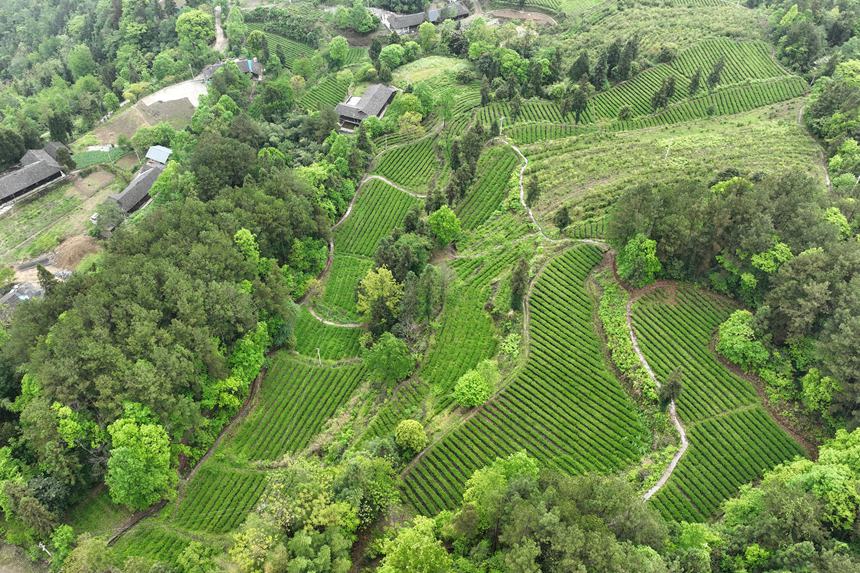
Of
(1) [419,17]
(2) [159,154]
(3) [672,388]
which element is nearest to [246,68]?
(2) [159,154]

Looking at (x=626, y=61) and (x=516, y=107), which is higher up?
(x=626, y=61)

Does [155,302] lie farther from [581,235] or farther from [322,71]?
[322,71]

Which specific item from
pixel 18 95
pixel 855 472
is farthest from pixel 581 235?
pixel 18 95

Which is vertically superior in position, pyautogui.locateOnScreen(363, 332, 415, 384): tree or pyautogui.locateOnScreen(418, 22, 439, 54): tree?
pyautogui.locateOnScreen(418, 22, 439, 54): tree

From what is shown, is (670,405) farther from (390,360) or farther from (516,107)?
(516,107)

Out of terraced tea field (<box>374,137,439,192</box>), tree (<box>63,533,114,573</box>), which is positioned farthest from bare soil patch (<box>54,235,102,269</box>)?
tree (<box>63,533,114,573</box>)

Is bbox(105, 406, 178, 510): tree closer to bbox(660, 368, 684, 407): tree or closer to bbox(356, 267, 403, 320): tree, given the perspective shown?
bbox(356, 267, 403, 320): tree
